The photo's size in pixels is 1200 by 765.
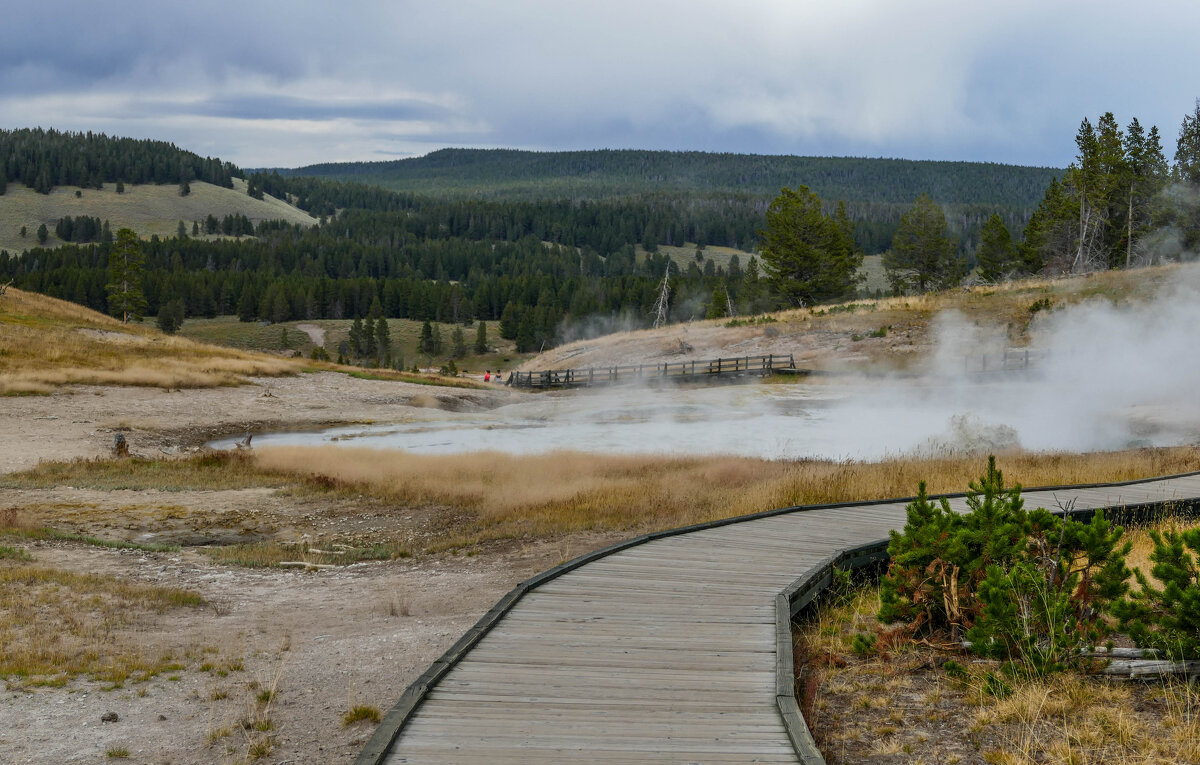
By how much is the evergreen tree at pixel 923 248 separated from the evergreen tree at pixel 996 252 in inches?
133

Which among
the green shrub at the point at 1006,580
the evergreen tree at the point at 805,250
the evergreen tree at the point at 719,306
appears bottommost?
the green shrub at the point at 1006,580

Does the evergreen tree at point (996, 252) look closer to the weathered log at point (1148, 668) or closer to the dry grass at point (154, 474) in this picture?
the dry grass at point (154, 474)

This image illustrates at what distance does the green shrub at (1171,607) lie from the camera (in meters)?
6.31

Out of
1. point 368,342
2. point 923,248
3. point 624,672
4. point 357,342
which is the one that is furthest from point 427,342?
point 624,672

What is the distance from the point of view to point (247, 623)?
10.8 m

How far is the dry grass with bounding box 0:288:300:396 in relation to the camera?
125 feet

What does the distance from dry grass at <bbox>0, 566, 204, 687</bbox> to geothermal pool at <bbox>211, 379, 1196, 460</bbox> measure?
16292 millimetres

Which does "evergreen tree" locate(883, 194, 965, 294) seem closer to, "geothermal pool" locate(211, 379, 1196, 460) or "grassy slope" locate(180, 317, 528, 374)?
"geothermal pool" locate(211, 379, 1196, 460)

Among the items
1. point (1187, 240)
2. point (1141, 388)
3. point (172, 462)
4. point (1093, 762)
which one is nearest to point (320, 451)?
point (172, 462)

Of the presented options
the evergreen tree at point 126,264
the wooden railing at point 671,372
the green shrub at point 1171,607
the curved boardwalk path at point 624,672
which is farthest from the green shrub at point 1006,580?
the evergreen tree at point 126,264

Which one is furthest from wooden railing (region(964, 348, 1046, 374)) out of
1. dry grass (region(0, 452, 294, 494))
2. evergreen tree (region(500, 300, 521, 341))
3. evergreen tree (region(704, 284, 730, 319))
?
evergreen tree (region(500, 300, 521, 341))

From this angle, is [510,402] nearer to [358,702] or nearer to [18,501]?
[18,501]

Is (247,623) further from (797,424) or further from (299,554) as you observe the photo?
(797,424)

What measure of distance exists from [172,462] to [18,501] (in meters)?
6.47
